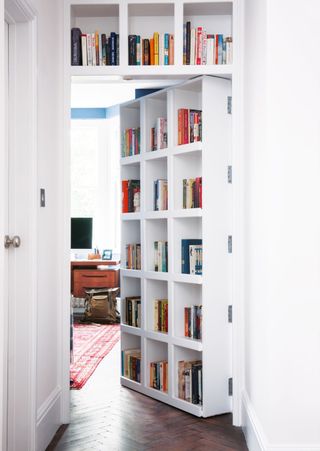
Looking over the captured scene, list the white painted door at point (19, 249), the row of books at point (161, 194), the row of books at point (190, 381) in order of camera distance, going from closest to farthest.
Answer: the white painted door at point (19, 249) → the row of books at point (190, 381) → the row of books at point (161, 194)

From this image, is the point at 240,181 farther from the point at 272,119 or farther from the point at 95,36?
the point at 95,36

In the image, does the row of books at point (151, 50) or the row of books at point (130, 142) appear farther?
the row of books at point (130, 142)

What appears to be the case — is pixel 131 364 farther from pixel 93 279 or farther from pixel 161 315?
pixel 93 279

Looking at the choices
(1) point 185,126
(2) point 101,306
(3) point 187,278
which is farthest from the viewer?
(2) point 101,306

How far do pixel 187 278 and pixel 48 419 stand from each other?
122cm

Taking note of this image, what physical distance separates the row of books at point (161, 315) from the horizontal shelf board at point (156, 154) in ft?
3.33

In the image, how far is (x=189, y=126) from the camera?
12.3 feet

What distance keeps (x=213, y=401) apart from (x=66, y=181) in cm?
163

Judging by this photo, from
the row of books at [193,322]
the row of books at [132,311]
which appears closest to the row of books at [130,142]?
the row of books at [132,311]

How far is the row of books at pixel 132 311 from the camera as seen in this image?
4.18m

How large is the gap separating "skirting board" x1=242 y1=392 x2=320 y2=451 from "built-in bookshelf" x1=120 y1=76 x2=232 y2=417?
38cm

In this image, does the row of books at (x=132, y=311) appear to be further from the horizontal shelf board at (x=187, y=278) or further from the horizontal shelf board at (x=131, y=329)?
the horizontal shelf board at (x=187, y=278)

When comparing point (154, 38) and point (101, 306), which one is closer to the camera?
point (154, 38)

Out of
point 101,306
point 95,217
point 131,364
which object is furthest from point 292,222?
point 95,217
